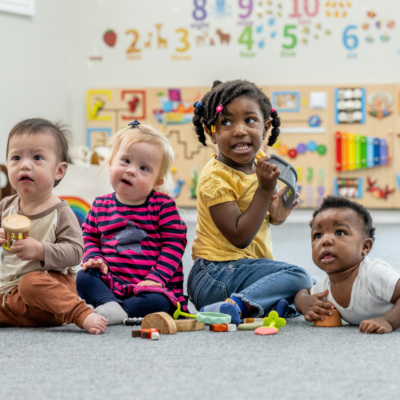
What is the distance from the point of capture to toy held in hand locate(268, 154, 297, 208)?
1.37 metres

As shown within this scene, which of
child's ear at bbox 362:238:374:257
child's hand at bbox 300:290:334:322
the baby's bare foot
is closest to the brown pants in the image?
the baby's bare foot

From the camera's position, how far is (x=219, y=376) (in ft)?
2.91

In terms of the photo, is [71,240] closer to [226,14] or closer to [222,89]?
[222,89]

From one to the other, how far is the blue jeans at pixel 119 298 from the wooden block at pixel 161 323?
130mm

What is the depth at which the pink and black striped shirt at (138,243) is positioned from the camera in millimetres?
1441

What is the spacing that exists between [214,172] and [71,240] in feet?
1.12

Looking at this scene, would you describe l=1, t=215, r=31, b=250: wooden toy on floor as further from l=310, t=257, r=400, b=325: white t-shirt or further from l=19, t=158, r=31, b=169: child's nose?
l=310, t=257, r=400, b=325: white t-shirt

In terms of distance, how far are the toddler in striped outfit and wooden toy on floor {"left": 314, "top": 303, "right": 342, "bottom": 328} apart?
30 cm

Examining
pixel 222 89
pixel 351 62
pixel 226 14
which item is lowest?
pixel 222 89

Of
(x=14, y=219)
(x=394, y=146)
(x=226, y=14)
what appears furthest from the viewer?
(x=226, y=14)

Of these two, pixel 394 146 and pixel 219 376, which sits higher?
pixel 394 146

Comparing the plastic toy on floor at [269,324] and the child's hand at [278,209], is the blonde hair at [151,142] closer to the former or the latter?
the child's hand at [278,209]

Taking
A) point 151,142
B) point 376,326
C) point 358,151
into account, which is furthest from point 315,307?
point 358,151

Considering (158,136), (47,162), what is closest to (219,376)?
(47,162)
